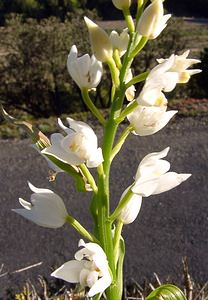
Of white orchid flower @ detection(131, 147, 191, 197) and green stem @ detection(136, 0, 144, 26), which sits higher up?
green stem @ detection(136, 0, 144, 26)

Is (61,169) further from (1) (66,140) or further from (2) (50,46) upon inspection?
(2) (50,46)

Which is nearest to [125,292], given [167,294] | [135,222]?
[167,294]

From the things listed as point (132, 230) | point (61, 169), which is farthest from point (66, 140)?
point (132, 230)

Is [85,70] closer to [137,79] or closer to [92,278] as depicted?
[137,79]

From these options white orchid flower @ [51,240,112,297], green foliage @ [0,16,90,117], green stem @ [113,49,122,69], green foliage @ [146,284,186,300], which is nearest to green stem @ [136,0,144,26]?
green stem @ [113,49,122,69]

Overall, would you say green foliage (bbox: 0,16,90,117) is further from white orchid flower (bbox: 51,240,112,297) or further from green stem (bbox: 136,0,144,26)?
white orchid flower (bbox: 51,240,112,297)

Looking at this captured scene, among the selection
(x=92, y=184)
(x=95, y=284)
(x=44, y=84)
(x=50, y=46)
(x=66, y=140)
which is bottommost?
(x=44, y=84)
